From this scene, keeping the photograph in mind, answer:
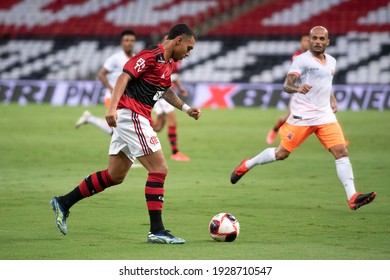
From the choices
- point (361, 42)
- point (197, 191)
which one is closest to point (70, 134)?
point (197, 191)

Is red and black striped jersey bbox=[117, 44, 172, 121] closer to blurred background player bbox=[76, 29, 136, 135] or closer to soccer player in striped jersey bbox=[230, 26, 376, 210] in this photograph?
soccer player in striped jersey bbox=[230, 26, 376, 210]

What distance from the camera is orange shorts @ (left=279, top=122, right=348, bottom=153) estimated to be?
11422mm

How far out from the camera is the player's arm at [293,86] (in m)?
10.9

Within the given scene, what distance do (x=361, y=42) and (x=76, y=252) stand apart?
29991 mm

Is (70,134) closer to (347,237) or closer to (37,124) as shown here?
(37,124)

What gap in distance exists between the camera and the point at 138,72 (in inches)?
350

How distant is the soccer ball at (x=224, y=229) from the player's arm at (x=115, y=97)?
1.39 meters

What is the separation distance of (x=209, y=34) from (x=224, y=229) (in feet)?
103

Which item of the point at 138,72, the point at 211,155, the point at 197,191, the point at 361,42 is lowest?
the point at 361,42

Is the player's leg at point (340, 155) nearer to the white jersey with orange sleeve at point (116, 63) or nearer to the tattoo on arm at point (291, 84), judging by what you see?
the tattoo on arm at point (291, 84)

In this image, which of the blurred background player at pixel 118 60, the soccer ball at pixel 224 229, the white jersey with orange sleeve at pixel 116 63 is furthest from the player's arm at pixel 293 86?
the white jersey with orange sleeve at pixel 116 63

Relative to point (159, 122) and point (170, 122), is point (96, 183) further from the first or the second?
point (159, 122)

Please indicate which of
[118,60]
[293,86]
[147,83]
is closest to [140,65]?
[147,83]

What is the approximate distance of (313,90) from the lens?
38.4 feet
